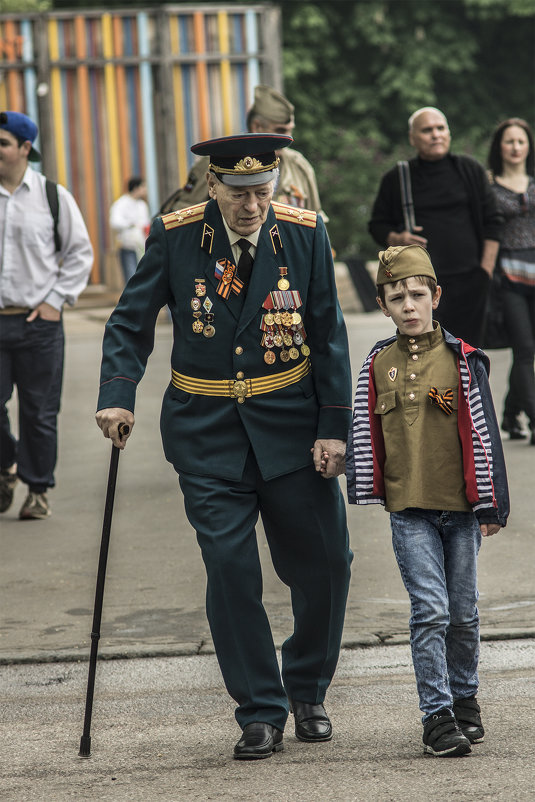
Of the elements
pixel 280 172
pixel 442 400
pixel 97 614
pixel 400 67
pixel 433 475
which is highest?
pixel 400 67

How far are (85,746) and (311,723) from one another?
682 mm

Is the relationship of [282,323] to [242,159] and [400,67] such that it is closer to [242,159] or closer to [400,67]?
[242,159]

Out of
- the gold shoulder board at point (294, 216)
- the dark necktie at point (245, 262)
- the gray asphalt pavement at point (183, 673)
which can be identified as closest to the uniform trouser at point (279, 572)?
the gray asphalt pavement at point (183, 673)

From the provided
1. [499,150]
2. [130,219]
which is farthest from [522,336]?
[130,219]

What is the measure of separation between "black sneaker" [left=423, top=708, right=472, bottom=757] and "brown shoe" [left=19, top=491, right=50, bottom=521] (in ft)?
12.6

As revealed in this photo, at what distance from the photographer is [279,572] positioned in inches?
176

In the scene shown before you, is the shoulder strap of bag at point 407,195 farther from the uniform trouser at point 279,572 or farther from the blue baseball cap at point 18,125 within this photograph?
the uniform trouser at point 279,572

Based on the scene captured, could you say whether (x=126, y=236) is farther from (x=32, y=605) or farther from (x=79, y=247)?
(x=32, y=605)

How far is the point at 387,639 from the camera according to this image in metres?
5.25

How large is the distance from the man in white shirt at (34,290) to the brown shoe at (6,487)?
0.33 m

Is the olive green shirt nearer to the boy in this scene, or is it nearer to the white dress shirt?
the boy

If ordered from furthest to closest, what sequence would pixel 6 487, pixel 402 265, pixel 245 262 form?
pixel 6 487 < pixel 245 262 < pixel 402 265

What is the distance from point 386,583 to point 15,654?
168 cm

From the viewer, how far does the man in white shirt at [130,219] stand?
1689cm
